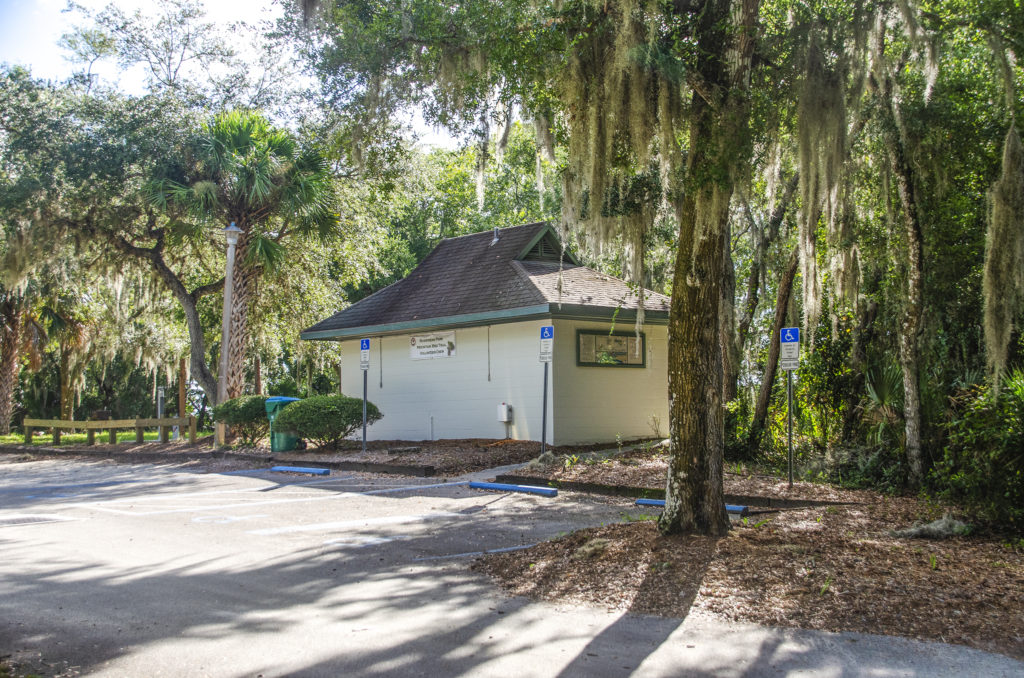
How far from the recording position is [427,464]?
14555 mm

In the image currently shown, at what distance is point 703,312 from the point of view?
7.49m

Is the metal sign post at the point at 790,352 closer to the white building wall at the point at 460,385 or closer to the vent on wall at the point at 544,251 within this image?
the white building wall at the point at 460,385

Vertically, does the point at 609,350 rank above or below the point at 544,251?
below

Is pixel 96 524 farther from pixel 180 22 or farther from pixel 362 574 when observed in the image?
pixel 180 22

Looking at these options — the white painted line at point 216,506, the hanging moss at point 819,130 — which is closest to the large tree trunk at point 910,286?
the hanging moss at point 819,130

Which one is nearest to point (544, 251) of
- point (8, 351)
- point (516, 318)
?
point (516, 318)

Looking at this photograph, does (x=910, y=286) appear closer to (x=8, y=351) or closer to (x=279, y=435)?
(x=279, y=435)

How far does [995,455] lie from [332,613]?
6141 mm

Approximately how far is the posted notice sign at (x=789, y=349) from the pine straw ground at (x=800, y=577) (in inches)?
116

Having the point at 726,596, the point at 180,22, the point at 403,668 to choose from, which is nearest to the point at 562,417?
the point at 726,596

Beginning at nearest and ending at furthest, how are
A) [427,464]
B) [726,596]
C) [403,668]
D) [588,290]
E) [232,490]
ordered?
[403,668], [726,596], [232,490], [427,464], [588,290]

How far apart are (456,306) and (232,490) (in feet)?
23.3

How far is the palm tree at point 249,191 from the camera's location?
19.1m

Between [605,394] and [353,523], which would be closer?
[353,523]
